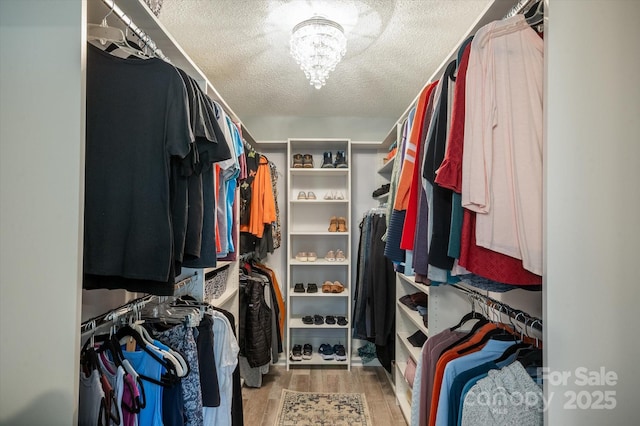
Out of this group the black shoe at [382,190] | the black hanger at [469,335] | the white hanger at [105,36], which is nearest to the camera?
the white hanger at [105,36]

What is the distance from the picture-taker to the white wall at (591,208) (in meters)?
0.77

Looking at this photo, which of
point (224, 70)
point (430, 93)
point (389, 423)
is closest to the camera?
point (430, 93)

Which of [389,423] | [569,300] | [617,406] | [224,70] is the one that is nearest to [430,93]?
[569,300]

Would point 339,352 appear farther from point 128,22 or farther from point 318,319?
point 128,22

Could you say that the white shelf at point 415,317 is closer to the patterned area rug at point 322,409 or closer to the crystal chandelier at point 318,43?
the patterned area rug at point 322,409

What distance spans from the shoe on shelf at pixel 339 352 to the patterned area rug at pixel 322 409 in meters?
0.46

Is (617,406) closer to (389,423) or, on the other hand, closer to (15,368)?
(15,368)

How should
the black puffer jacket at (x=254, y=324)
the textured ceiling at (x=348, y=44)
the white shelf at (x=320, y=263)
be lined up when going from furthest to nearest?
the white shelf at (x=320, y=263) < the black puffer jacket at (x=254, y=324) < the textured ceiling at (x=348, y=44)

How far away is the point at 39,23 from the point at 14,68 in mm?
122

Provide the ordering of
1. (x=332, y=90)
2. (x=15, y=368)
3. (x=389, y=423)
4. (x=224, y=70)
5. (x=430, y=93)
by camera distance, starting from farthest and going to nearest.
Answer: (x=332, y=90)
(x=224, y=70)
(x=389, y=423)
(x=430, y=93)
(x=15, y=368)

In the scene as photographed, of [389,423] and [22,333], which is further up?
[22,333]

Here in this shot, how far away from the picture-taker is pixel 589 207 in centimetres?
77

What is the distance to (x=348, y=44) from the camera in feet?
6.31

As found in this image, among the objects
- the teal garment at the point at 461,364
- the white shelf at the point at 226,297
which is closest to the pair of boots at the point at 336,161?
the white shelf at the point at 226,297
